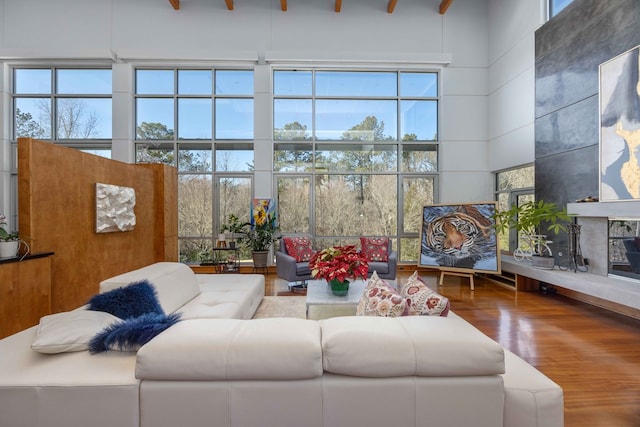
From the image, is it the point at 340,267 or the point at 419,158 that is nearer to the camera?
the point at 340,267

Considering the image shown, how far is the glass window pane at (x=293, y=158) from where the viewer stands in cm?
656

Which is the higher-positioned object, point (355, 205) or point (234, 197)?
point (234, 197)

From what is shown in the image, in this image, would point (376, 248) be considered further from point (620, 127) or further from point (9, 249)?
point (9, 249)

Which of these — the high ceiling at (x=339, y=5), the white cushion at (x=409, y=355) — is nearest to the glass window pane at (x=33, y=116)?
the high ceiling at (x=339, y=5)

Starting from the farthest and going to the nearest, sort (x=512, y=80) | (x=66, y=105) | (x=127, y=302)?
(x=66, y=105)
(x=512, y=80)
(x=127, y=302)

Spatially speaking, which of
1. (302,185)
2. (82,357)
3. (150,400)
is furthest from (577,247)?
(82,357)

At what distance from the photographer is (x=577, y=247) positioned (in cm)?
434

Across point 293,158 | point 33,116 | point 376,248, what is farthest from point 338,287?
point 33,116

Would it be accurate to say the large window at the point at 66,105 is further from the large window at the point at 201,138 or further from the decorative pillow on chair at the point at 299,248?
the decorative pillow on chair at the point at 299,248

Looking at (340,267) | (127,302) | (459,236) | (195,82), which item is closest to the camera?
(127,302)

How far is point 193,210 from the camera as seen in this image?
21.4 ft

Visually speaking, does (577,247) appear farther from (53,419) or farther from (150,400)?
(53,419)

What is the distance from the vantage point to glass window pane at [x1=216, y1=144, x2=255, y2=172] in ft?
21.5

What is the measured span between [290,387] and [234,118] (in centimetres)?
630
